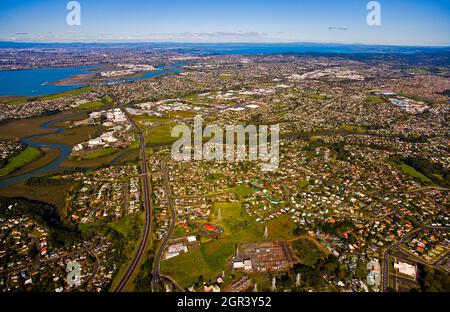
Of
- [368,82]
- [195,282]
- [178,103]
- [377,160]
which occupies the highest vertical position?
[368,82]

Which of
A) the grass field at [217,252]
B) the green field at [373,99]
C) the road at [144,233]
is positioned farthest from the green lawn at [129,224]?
the green field at [373,99]

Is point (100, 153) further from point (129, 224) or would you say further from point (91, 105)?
point (91, 105)

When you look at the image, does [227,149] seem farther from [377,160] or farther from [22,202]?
[22,202]

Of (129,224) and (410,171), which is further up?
(410,171)

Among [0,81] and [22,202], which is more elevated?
[0,81]

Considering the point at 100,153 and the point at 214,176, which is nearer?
the point at 214,176

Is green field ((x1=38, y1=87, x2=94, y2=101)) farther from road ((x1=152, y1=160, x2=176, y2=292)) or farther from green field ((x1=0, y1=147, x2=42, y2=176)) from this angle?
Result: road ((x1=152, y1=160, x2=176, y2=292))

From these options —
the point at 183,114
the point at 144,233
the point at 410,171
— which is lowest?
the point at 144,233

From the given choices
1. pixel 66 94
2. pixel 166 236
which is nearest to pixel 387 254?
pixel 166 236
